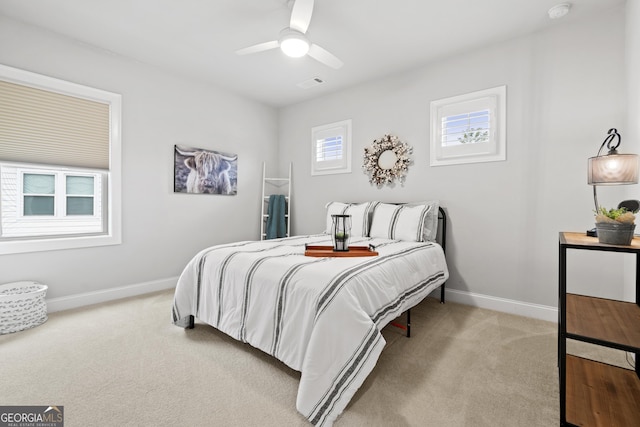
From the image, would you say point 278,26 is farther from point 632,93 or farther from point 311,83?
point 632,93

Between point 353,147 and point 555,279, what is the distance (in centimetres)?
268

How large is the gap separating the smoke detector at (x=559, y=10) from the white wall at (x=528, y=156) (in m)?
0.25

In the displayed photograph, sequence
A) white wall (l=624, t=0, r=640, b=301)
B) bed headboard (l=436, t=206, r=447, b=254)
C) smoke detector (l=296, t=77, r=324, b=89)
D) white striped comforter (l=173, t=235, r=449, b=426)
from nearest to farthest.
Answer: white striped comforter (l=173, t=235, r=449, b=426), white wall (l=624, t=0, r=640, b=301), bed headboard (l=436, t=206, r=447, b=254), smoke detector (l=296, t=77, r=324, b=89)

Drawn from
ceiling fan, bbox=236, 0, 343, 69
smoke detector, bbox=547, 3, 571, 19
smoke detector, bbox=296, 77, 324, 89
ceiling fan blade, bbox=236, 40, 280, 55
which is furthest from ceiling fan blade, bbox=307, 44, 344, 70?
smoke detector, bbox=547, 3, 571, 19

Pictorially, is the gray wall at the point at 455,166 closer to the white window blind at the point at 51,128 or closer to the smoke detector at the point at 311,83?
the white window blind at the point at 51,128

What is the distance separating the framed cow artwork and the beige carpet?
1.85 meters

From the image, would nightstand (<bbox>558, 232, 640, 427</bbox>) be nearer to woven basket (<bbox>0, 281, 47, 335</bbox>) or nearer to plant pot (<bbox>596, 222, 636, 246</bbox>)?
plant pot (<bbox>596, 222, 636, 246</bbox>)

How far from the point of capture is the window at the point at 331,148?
4.08 meters

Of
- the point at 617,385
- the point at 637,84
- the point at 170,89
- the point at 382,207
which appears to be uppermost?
the point at 170,89

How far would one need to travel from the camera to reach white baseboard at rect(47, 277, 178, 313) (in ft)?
9.18

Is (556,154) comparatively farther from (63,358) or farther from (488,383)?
(63,358)

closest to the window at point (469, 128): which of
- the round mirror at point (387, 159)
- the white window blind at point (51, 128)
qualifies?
the round mirror at point (387, 159)

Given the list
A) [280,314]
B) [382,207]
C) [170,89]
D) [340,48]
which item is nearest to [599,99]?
[382,207]

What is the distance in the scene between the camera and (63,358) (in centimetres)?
197
